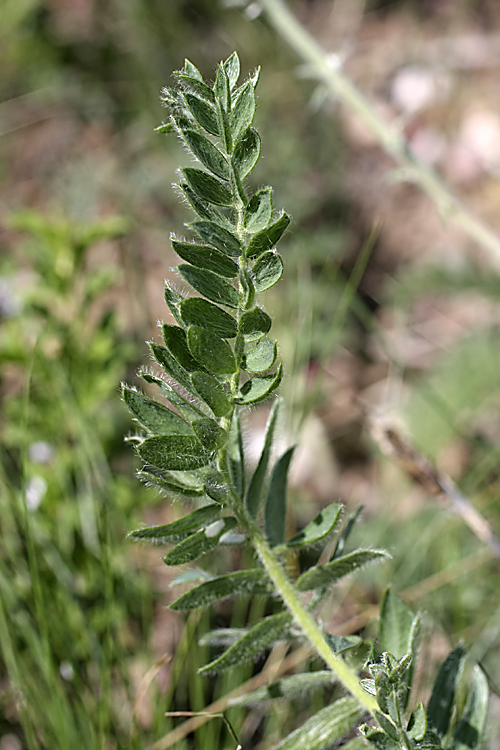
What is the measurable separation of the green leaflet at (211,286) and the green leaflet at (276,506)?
24 cm

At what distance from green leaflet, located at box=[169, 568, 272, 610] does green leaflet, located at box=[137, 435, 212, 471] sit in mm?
150

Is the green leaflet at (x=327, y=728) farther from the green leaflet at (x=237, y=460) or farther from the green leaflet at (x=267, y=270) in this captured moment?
the green leaflet at (x=267, y=270)

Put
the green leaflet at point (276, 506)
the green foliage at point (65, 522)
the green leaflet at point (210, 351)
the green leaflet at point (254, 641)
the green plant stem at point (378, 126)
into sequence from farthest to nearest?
the green plant stem at point (378, 126) → the green foliage at point (65, 522) → the green leaflet at point (276, 506) → the green leaflet at point (254, 641) → the green leaflet at point (210, 351)

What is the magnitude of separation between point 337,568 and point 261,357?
261mm

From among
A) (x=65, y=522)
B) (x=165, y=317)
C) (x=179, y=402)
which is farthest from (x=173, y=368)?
(x=165, y=317)

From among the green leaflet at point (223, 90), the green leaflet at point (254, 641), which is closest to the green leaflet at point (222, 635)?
the green leaflet at point (254, 641)

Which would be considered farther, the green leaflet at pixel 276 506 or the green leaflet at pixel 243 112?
the green leaflet at pixel 276 506

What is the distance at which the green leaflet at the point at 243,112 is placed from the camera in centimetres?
66

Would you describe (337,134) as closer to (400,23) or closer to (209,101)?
(400,23)

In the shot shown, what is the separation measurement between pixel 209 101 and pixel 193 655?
1101 mm

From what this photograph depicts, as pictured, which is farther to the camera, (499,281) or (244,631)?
(499,281)

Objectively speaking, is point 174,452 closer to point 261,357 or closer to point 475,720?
point 261,357

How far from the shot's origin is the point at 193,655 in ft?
4.58

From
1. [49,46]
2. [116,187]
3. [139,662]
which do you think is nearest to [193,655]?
[139,662]
